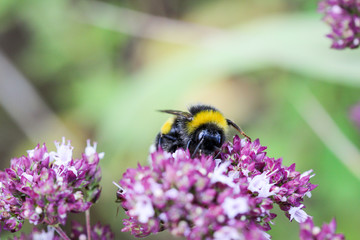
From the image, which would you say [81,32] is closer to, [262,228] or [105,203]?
[105,203]

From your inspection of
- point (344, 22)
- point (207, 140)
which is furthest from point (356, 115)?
point (207, 140)

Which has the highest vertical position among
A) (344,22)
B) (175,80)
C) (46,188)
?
(344,22)

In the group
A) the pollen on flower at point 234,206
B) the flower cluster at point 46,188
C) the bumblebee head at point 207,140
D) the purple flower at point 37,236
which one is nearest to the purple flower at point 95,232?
the purple flower at point 37,236

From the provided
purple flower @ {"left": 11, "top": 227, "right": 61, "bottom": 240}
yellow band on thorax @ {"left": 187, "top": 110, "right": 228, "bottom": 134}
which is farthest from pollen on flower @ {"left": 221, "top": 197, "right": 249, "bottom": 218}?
purple flower @ {"left": 11, "top": 227, "right": 61, "bottom": 240}

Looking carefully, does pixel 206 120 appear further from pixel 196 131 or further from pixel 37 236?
pixel 37 236

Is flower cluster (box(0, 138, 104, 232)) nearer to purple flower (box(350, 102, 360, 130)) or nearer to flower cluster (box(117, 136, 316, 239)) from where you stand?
flower cluster (box(117, 136, 316, 239))

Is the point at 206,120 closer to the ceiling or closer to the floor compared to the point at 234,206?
closer to the ceiling

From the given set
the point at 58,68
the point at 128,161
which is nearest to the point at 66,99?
the point at 58,68
